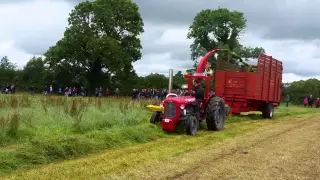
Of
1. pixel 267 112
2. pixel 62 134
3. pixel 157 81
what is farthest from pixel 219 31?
pixel 62 134

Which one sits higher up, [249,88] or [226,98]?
[249,88]

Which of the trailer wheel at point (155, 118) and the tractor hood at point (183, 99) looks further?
the trailer wheel at point (155, 118)

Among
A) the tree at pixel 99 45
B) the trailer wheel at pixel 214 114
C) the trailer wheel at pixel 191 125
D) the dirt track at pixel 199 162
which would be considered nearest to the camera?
the dirt track at pixel 199 162

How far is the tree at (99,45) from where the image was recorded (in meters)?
52.0

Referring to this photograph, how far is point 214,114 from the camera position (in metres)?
13.4

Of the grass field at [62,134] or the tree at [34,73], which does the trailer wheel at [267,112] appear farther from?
the tree at [34,73]

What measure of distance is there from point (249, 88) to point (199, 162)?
10995 millimetres

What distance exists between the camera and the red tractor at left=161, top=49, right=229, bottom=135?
12.2 m

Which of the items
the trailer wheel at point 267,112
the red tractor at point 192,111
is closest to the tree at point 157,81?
the trailer wheel at point 267,112

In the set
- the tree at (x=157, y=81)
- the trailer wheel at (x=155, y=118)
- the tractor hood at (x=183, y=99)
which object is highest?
the tree at (x=157, y=81)

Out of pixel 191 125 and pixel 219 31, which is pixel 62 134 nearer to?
pixel 191 125

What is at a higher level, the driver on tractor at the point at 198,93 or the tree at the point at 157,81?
the tree at the point at 157,81

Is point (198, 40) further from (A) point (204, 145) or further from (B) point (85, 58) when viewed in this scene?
(A) point (204, 145)

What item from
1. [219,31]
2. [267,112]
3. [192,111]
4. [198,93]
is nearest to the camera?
[192,111]
